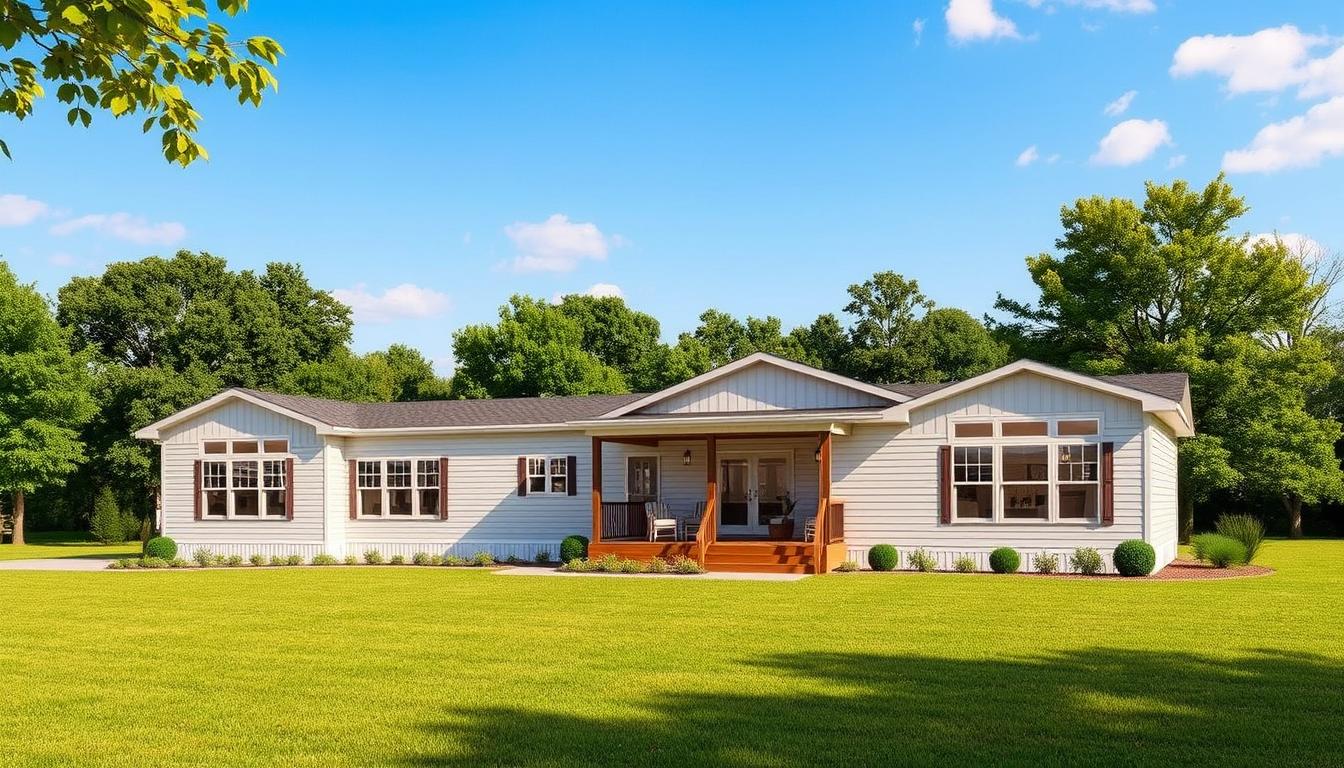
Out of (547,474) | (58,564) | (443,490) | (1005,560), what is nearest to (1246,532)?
(1005,560)

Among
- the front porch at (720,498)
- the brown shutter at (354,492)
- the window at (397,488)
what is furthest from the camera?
the brown shutter at (354,492)

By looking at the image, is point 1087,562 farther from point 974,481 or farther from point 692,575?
point 692,575

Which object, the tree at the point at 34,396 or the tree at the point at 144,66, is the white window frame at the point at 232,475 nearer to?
the tree at the point at 34,396

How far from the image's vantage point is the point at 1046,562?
21453mm

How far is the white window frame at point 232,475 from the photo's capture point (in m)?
26.8

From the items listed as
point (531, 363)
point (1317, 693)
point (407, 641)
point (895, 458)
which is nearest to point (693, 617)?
point (407, 641)

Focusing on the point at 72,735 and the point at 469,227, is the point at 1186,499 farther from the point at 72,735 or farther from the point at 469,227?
the point at 72,735

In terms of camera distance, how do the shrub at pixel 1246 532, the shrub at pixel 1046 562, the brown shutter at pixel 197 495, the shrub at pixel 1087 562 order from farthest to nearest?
the brown shutter at pixel 197 495, the shrub at pixel 1246 532, the shrub at pixel 1046 562, the shrub at pixel 1087 562

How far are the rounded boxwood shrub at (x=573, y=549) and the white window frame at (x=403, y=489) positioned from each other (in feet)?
13.7

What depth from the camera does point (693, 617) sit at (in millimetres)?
14500

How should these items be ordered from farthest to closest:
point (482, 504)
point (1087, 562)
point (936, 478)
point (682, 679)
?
point (482, 504), point (936, 478), point (1087, 562), point (682, 679)

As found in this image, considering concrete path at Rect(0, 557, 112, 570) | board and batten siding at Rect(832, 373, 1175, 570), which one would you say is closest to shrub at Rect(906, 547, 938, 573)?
board and batten siding at Rect(832, 373, 1175, 570)

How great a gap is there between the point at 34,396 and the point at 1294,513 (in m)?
42.9

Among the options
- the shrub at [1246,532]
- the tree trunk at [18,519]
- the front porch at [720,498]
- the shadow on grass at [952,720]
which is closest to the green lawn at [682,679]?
the shadow on grass at [952,720]
